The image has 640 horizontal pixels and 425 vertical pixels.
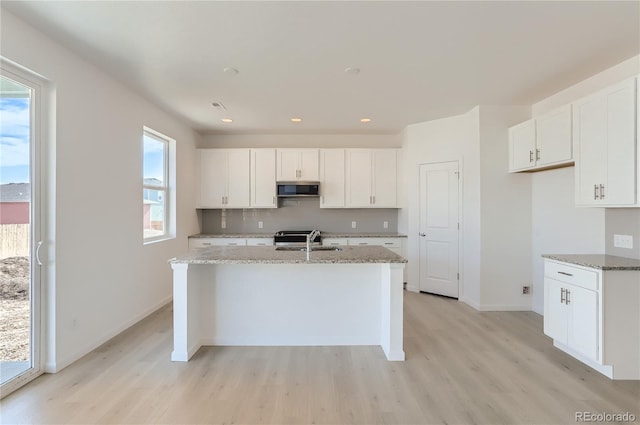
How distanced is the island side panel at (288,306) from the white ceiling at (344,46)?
6.13 ft

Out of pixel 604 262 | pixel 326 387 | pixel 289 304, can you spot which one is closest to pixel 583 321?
pixel 604 262

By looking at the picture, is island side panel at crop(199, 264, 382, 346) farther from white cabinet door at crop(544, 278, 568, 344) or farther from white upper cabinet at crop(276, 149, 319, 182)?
white upper cabinet at crop(276, 149, 319, 182)

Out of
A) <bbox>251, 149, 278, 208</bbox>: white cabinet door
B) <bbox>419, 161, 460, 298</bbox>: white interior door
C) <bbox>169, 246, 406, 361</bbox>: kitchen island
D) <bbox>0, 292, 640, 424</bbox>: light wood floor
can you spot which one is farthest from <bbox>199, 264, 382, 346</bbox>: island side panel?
<bbox>251, 149, 278, 208</bbox>: white cabinet door

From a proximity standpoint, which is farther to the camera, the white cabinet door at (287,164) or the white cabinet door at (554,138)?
the white cabinet door at (287,164)

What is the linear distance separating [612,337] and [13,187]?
4.56m

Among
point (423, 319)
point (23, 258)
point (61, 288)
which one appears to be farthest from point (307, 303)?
point (23, 258)

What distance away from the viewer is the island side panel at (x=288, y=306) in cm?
292

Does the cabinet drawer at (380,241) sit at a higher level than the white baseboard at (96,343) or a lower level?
higher

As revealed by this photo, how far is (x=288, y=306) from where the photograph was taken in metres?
2.94

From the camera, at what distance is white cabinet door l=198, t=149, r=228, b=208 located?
5.23 meters

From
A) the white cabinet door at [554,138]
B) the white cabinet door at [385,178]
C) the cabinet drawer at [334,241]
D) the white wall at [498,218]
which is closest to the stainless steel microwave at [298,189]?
the cabinet drawer at [334,241]

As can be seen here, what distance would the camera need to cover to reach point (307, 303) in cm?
294

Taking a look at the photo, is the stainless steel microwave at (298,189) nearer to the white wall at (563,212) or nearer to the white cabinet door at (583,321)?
the white wall at (563,212)

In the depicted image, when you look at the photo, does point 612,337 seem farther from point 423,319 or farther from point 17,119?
point 17,119
